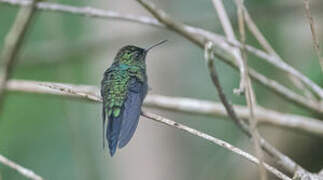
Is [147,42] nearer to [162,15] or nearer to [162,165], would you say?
[162,165]

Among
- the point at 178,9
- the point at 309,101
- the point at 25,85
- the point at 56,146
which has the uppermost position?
the point at 178,9

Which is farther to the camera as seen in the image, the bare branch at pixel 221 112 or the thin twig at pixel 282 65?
the bare branch at pixel 221 112

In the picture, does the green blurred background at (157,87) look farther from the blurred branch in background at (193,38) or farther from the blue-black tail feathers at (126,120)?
the blue-black tail feathers at (126,120)

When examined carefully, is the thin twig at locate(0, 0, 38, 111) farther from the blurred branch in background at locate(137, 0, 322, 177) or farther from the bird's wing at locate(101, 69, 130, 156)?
the blurred branch in background at locate(137, 0, 322, 177)

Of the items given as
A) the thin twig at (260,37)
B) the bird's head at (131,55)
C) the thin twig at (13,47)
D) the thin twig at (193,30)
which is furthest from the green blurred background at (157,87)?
the thin twig at (13,47)

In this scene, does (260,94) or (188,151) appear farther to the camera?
(188,151)

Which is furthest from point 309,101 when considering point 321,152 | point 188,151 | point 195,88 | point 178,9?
point 178,9
